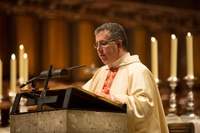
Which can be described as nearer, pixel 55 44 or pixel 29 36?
pixel 29 36

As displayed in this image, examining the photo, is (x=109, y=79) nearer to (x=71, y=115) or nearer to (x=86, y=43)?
(x=71, y=115)

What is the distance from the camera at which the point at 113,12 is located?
952 centimetres

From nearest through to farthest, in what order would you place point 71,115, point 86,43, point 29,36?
point 71,115 < point 29,36 < point 86,43

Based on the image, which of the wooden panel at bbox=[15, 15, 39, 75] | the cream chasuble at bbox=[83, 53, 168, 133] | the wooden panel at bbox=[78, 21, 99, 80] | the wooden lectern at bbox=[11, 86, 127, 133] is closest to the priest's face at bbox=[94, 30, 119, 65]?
the cream chasuble at bbox=[83, 53, 168, 133]

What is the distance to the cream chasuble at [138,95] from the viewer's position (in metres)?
4.08

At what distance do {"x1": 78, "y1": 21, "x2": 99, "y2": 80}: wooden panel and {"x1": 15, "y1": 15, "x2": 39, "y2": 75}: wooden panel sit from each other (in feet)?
3.07

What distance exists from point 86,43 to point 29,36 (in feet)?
3.82

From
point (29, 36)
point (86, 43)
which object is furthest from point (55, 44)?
point (86, 43)

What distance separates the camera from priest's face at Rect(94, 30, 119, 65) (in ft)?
14.4

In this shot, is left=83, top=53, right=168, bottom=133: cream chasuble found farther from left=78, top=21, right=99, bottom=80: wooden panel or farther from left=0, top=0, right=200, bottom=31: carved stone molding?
left=78, top=21, right=99, bottom=80: wooden panel

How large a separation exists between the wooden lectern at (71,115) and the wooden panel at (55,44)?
462cm

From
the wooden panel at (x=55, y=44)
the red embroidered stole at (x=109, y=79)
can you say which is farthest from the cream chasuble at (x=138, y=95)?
the wooden panel at (x=55, y=44)

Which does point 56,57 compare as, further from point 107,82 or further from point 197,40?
point 107,82

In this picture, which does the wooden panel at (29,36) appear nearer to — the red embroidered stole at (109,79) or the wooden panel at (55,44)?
the wooden panel at (55,44)
